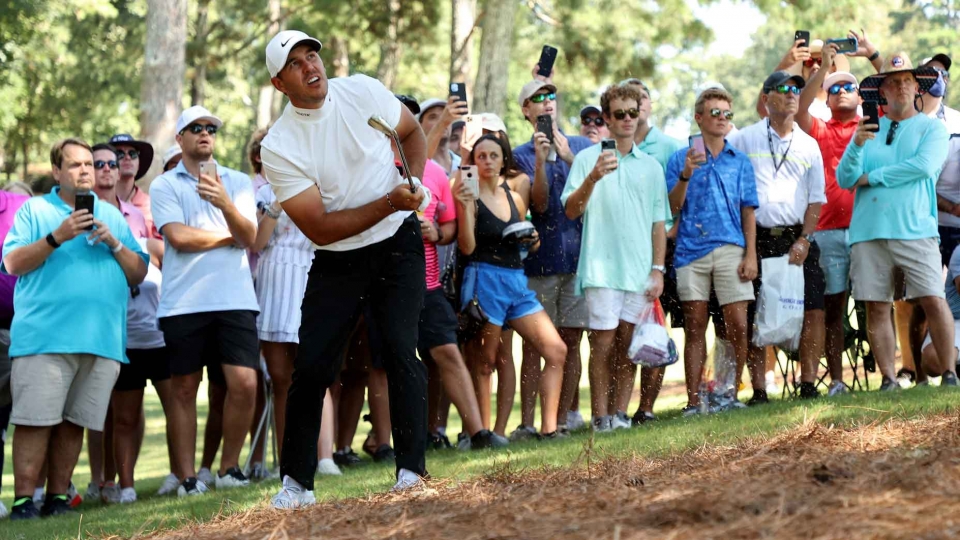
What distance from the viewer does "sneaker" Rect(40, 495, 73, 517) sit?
9.02 meters

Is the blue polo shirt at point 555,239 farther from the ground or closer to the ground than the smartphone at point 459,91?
closer to the ground

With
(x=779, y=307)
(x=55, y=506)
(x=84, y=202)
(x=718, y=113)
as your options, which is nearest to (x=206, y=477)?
(x=55, y=506)

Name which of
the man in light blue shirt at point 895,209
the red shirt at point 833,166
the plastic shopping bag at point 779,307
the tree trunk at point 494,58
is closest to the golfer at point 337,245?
the plastic shopping bag at point 779,307

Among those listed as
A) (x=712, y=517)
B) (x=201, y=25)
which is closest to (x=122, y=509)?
(x=712, y=517)

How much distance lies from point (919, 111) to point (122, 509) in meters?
6.58

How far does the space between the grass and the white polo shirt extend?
1500mm

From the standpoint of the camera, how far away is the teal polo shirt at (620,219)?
10148 millimetres

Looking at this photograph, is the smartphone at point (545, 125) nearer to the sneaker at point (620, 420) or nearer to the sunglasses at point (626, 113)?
the sunglasses at point (626, 113)

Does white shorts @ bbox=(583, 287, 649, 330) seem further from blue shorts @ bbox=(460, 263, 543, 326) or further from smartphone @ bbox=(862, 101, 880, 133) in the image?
smartphone @ bbox=(862, 101, 880, 133)

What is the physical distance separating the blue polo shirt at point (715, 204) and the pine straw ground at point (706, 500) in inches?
153

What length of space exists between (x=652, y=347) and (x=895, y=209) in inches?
83.8

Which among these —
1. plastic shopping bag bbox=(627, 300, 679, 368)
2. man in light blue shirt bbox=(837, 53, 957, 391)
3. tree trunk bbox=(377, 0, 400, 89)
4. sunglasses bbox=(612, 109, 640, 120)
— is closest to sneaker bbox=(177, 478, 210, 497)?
plastic shopping bag bbox=(627, 300, 679, 368)

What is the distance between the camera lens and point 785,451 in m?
5.76

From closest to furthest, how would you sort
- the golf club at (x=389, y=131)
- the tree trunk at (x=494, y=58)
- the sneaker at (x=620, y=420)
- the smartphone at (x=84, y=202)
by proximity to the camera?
1. the golf club at (x=389, y=131)
2. the smartphone at (x=84, y=202)
3. the sneaker at (x=620, y=420)
4. the tree trunk at (x=494, y=58)
